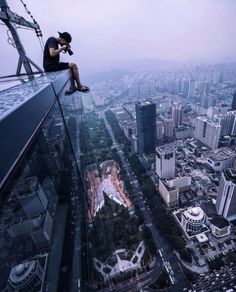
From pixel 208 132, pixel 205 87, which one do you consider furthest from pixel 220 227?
pixel 205 87

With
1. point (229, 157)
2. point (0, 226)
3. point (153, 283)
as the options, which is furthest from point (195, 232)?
point (0, 226)

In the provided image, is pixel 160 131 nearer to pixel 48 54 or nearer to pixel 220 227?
pixel 220 227

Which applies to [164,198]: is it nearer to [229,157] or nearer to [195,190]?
[195,190]

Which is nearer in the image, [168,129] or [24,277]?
[24,277]

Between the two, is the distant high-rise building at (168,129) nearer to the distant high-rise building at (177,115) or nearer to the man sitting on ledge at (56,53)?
the distant high-rise building at (177,115)

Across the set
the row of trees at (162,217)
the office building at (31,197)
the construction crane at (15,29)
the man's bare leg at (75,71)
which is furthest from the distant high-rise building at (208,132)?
the office building at (31,197)

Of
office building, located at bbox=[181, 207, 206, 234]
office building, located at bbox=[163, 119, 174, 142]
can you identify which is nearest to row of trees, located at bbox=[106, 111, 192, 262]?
office building, located at bbox=[181, 207, 206, 234]

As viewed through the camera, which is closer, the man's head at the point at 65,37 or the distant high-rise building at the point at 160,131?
the man's head at the point at 65,37
